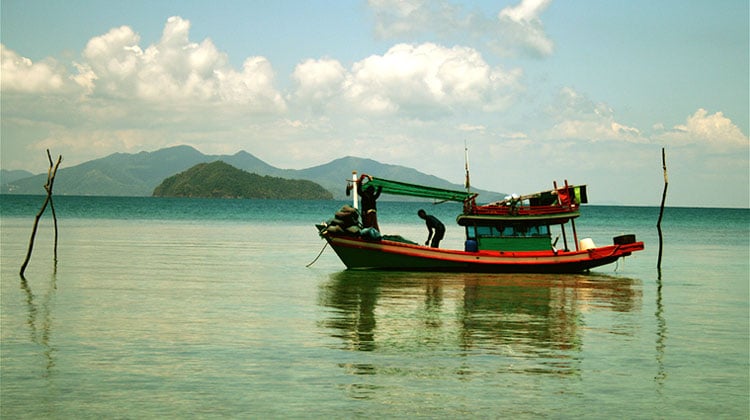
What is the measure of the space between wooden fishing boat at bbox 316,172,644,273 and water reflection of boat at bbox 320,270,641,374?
2.07 ft

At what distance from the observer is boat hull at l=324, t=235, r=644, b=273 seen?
31.0 meters

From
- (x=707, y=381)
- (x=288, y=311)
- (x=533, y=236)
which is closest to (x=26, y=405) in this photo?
(x=288, y=311)

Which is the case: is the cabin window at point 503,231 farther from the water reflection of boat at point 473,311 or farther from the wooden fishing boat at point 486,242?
the water reflection of boat at point 473,311

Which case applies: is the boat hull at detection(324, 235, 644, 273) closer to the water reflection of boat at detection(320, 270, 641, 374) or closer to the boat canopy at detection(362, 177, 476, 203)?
the water reflection of boat at detection(320, 270, 641, 374)

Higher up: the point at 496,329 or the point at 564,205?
the point at 564,205

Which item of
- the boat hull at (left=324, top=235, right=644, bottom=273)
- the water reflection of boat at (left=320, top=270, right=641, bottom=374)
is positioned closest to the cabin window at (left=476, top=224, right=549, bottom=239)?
the boat hull at (left=324, top=235, right=644, bottom=273)

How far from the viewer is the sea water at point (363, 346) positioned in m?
11.6

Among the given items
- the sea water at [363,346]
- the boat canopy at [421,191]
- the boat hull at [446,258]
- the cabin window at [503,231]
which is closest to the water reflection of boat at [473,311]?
the sea water at [363,346]

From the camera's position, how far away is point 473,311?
20.8 meters

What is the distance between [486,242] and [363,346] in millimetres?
16944

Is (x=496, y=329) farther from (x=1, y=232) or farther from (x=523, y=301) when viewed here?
(x=1, y=232)

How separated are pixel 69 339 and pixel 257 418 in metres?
6.61

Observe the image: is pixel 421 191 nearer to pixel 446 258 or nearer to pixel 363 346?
pixel 446 258

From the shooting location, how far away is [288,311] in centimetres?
2031
